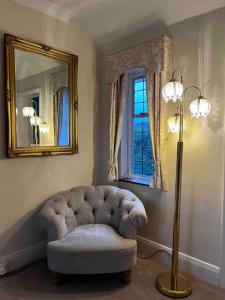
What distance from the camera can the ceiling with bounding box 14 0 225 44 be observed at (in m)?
2.27

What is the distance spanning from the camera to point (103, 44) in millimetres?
3086

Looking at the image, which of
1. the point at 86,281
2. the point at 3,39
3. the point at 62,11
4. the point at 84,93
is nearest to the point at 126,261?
the point at 86,281

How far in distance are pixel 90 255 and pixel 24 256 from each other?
896mm

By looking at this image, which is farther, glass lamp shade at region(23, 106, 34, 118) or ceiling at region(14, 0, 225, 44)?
glass lamp shade at region(23, 106, 34, 118)

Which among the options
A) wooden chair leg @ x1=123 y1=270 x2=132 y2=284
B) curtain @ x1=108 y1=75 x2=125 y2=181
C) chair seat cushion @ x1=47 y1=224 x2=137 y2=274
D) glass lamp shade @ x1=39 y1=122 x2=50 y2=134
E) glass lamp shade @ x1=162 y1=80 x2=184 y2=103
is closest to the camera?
glass lamp shade @ x1=162 y1=80 x2=184 y2=103

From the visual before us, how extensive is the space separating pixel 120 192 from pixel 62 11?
2.04 m

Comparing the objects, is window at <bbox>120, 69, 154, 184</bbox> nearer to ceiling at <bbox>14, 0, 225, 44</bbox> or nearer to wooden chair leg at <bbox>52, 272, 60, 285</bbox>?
ceiling at <bbox>14, 0, 225, 44</bbox>

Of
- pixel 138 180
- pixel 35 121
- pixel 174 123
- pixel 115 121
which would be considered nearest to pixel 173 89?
pixel 174 123

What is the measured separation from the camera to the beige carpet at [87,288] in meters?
2.06

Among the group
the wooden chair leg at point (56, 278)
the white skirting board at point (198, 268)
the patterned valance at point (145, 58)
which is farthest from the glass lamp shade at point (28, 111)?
the white skirting board at point (198, 268)

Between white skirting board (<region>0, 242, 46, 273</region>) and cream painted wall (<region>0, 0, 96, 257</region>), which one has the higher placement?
cream painted wall (<region>0, 0, 96, 257</region>)

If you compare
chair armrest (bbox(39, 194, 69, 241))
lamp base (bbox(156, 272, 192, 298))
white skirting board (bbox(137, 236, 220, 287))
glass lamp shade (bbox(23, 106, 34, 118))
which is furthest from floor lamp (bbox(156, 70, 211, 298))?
glass lamp shade (bbox(23, 106, 34, 118))

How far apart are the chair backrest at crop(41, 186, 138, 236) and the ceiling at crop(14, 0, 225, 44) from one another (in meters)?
1.80

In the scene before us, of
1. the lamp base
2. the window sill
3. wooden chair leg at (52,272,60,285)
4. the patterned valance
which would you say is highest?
the patterned valance
